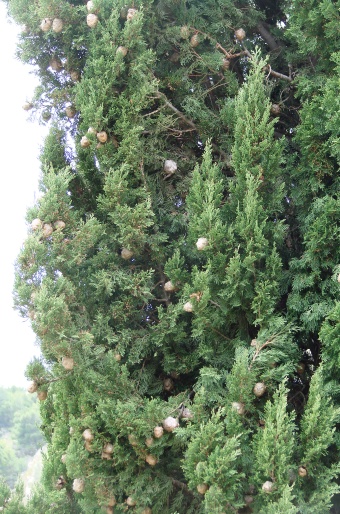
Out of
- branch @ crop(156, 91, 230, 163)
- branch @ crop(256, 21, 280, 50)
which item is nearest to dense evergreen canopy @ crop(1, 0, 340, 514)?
branch @ crop(156, 91, 230, 163)

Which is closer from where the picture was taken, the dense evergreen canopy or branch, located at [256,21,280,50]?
the dense evergreen canopy

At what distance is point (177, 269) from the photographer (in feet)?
11.3

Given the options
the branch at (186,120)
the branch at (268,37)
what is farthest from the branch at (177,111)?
the branch at (268,37)

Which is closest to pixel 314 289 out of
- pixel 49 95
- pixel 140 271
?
pixel 140 271

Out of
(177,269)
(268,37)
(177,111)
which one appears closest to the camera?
(177,269)

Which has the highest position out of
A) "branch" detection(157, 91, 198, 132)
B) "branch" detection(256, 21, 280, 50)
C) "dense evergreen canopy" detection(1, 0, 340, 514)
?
"branch" detection(256, 21, 280, 50)

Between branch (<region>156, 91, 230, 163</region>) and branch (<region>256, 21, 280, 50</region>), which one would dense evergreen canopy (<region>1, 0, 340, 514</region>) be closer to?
branch (<region>156, 91, 230, 163</region>)

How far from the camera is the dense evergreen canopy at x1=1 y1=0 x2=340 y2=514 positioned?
9.93 feet

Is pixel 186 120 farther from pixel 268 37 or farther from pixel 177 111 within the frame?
pixel 268 37

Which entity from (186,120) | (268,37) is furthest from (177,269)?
(268,37)

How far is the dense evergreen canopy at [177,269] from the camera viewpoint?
9.93 ft

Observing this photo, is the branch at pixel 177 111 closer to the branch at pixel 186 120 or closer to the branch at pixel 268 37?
the branch at pixel 186 120

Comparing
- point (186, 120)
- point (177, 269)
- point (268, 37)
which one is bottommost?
point (177, 269)

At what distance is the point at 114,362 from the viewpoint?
10.8 ft
